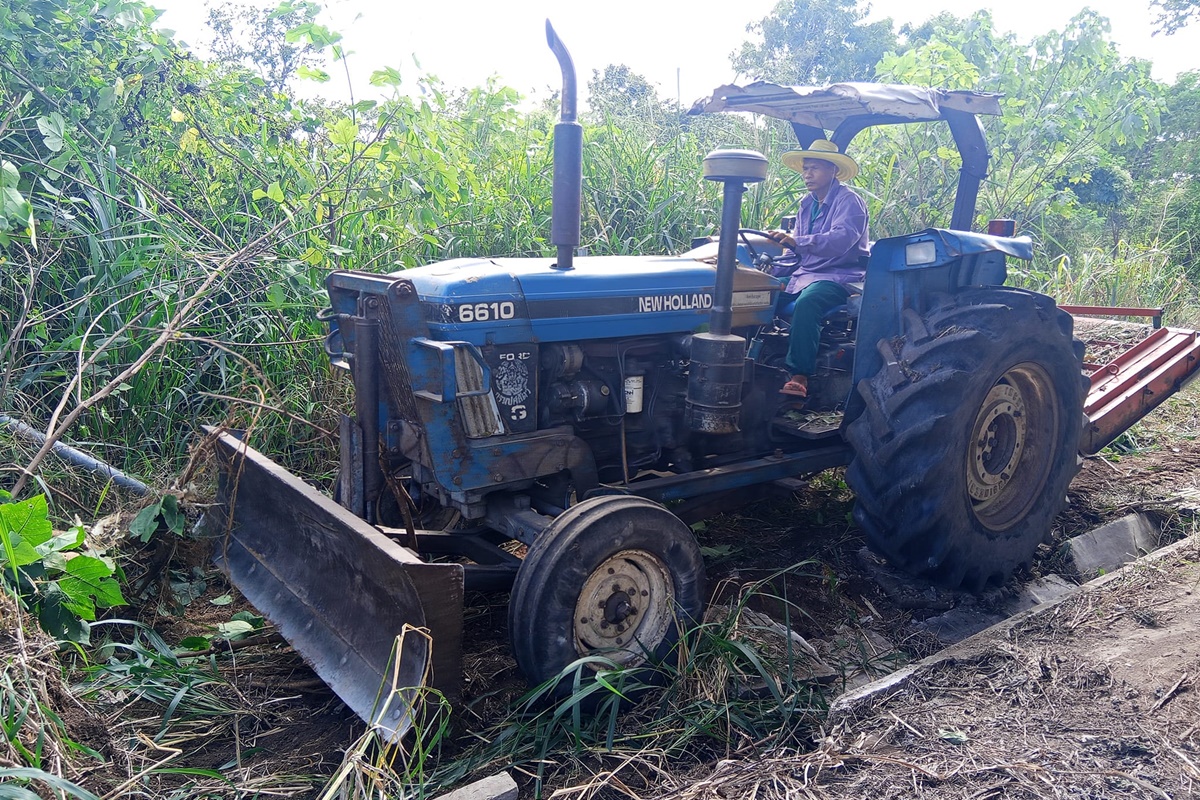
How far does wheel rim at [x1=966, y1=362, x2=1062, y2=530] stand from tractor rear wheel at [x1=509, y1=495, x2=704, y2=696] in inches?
62.2

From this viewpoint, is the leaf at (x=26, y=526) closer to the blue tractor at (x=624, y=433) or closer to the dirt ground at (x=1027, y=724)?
the blue tractor at (x=624, y=433)

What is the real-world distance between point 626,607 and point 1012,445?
221 cm

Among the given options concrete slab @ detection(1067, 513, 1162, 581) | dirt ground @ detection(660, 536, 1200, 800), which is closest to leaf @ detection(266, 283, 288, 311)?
dirt ground @ detection(660, 536, 1200, 800)

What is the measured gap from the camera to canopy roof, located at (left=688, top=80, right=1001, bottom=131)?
372 centimetres

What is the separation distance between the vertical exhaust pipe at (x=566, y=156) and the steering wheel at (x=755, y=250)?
1.17m

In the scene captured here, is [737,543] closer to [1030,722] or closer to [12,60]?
[1030,722]

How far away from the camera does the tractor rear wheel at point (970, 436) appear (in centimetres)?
352

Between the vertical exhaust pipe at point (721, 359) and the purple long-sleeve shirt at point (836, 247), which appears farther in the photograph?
the purple long-sleeve shirt at point (836, 247)

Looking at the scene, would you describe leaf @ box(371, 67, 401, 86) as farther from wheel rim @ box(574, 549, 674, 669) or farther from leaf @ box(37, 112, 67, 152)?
wheel rim @ box(574, 549, 674, 669)

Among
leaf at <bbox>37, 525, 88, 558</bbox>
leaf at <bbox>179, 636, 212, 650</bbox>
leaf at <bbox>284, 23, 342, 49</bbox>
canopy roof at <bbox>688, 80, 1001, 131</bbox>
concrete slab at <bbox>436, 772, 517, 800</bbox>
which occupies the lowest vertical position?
leaf at <bbox>179, 636, 212, 650</bbox>

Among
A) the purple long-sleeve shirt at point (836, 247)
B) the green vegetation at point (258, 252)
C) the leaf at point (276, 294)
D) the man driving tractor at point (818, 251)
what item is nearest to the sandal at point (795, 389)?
the man driving tractor at point (818, 251)

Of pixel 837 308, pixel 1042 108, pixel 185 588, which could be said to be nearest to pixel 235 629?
pixel 185 588

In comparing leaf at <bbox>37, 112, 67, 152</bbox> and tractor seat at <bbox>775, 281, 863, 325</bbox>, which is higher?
leaf at <bbox>37, 112, 67, 152</bbox>

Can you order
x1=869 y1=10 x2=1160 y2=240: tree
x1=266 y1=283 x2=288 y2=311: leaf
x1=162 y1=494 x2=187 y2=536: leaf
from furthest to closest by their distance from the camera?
x1=869 y1=10 x2=1160 y2=240: tree, x1=266 y1=283 x2=288 y2=311: leaf, x1=162 y1=494 x2=187 y2=536: leaf
